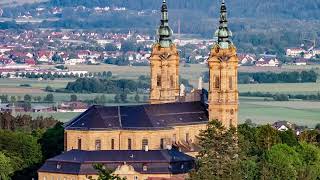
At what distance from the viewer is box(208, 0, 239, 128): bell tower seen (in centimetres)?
7525

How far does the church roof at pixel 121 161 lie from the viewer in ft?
221

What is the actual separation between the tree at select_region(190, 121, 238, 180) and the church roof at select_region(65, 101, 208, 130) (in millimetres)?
7246

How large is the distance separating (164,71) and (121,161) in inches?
504

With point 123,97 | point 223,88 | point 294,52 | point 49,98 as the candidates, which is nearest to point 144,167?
point 223,88

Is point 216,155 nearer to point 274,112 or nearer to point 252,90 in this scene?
point 274,112

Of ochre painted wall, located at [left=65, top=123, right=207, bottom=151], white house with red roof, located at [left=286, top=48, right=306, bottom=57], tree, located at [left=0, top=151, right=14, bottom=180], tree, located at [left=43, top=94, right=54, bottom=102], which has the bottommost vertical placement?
tree, located at [left=0, top=151, right=14, bottom=180]

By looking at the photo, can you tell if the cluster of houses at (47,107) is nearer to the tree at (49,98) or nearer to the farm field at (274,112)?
the farm field at (274,112)

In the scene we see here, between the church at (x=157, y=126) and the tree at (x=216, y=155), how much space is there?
411cm

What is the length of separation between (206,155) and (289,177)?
181 inches

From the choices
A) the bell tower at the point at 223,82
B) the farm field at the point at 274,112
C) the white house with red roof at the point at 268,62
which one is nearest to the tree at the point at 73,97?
the farm field at the point at 274,112

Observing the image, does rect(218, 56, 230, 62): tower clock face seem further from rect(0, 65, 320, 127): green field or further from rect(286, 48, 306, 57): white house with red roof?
rect(286, 48, 306, 57): white house with red roof

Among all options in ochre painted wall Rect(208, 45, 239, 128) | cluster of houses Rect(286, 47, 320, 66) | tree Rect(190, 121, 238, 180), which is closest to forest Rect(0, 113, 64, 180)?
ochre painted wall Rect(208, 45, 239, 128)

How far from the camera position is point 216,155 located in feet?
203

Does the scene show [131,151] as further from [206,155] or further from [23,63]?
[23,63]
